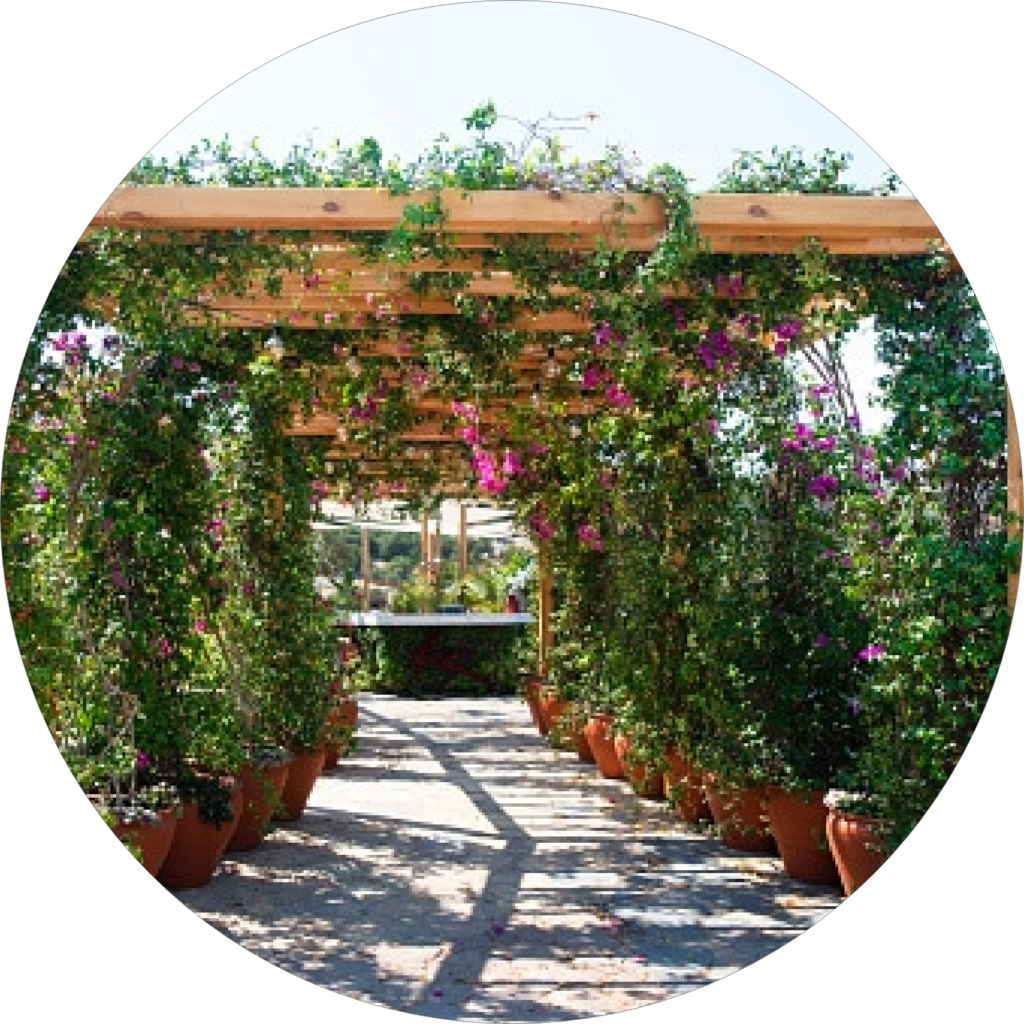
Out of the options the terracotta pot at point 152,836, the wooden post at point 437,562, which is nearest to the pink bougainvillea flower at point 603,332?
the terracotta pot at point 152,836

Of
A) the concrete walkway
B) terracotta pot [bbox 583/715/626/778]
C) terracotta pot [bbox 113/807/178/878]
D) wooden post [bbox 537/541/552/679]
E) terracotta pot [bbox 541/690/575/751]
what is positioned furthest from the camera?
wooden post [bbox 537/541/552/679]

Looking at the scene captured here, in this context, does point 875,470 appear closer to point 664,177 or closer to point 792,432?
point 792,432

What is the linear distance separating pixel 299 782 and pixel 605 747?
202 centimetres

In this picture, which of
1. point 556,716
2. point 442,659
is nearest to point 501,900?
point 556,716

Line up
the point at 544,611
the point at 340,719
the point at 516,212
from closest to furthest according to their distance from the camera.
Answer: the point at 516,212
the point at 340,719
the point at 544,611

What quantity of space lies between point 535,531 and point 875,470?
4.50m

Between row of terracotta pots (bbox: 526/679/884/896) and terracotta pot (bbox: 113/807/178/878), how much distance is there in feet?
7.57

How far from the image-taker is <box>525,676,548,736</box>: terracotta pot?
9.55 m

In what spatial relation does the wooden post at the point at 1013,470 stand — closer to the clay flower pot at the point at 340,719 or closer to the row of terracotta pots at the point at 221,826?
the row of terracotta pots at the point at 221,826

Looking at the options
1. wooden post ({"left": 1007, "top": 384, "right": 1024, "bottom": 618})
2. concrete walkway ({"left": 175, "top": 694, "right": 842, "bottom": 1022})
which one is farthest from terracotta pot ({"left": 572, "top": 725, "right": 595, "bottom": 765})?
wooden post ({"left": 1007, "top": 384, "right": 1024, "bottom": 618})

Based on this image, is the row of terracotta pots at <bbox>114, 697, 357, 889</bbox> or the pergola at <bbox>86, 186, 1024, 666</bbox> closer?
the row of terracotta pots at <bbox>114, 697, 357, 889</bbox>

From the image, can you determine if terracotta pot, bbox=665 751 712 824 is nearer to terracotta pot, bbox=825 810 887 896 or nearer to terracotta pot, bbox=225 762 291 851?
terracotta pot, bbox=825 810 887 896

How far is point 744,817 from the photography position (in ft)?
18.5

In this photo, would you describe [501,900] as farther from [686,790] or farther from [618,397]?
[618,397]
